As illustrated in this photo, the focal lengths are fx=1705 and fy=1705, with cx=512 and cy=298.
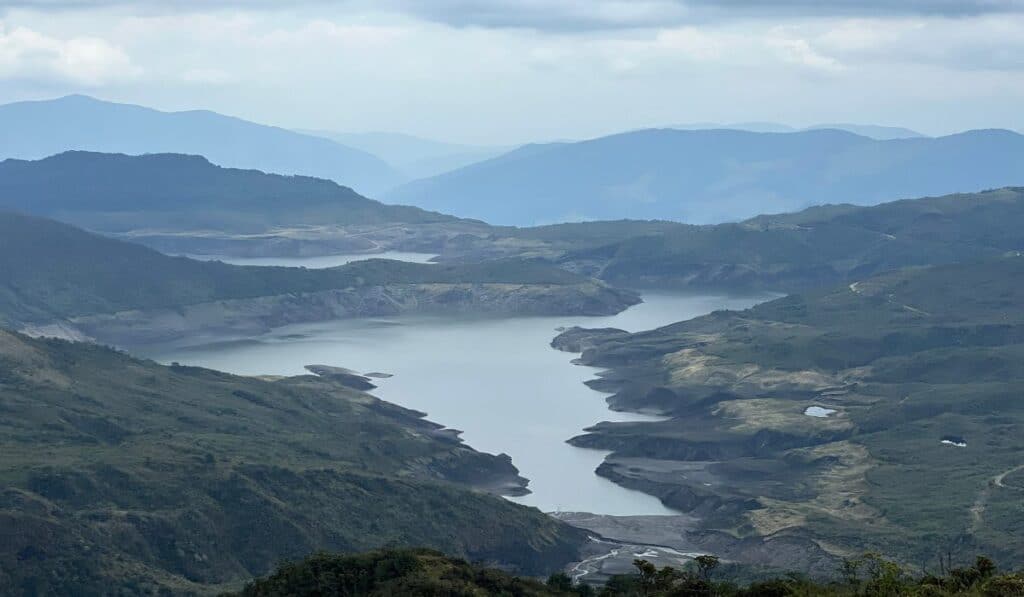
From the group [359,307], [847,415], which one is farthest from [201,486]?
[359,307]

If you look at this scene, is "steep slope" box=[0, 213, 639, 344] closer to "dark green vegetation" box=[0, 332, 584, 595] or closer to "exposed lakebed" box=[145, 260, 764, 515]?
"exposed lakebed" box=[145, 260, 764, 515]

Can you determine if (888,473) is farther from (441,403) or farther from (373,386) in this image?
(373,386)

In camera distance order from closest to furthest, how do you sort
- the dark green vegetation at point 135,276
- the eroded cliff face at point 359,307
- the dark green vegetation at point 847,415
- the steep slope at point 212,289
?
the dark green vegetation at point 847,415
the steep slope at point 212,289
the eroded cliff face at point 359,307
the dark green vegetation at point 135,276

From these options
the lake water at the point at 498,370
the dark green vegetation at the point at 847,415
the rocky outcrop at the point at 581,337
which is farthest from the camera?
the rocky outcrop at the point at 581,337

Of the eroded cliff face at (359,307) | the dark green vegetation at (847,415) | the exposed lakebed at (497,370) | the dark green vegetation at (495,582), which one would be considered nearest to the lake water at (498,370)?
the exposed lakebed at (497,370)

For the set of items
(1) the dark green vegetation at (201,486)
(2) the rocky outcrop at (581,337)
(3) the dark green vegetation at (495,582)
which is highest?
(2) the rocky outcrop at (581,337)

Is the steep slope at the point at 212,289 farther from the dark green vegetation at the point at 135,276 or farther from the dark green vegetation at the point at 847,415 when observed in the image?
the dark green vegetation at the point at 847,415

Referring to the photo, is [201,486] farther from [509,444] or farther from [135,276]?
[135,276]
